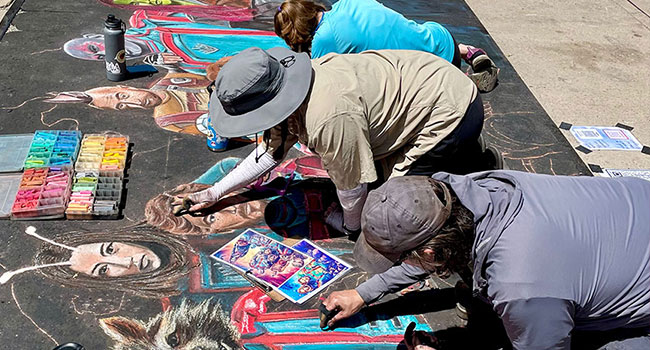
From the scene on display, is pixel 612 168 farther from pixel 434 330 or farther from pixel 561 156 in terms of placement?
pixel 434 330

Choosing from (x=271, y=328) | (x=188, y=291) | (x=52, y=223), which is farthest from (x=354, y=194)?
(x=52, y=223)

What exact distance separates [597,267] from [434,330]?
136cm

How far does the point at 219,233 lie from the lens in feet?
13.4

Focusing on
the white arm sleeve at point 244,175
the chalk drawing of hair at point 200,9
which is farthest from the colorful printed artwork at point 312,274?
the chalk drawing of hair at point 200,9

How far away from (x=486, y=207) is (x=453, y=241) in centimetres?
18

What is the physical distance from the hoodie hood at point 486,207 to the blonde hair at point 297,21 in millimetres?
1820

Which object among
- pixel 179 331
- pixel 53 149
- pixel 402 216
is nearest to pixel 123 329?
pixel 179 331

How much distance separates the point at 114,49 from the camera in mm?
5527

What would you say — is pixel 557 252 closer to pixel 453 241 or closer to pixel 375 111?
pixel 453 241

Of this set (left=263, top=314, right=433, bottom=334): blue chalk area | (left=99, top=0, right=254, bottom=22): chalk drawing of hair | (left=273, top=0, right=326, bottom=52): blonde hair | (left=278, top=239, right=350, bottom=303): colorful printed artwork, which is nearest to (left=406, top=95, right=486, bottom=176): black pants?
(left=278, top=239, right=350, bottom=303): colorful printed artwork

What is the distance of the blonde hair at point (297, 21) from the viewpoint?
3.90 metres

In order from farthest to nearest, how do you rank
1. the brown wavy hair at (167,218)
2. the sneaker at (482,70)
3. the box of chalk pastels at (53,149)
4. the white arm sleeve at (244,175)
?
the sneaker at (482,70)
the box of chalk pastels at (53,149)
the brown wavy hair at (167,218)
the white arm sleeve at (244,175)

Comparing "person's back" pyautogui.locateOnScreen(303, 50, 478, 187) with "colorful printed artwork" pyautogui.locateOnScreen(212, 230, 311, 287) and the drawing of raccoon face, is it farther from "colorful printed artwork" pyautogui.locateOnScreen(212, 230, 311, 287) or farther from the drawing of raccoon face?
the drawing of raccoon face

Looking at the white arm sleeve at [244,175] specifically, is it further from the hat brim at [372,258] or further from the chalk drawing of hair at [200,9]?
the chalk drawing of hair at [200,9]
